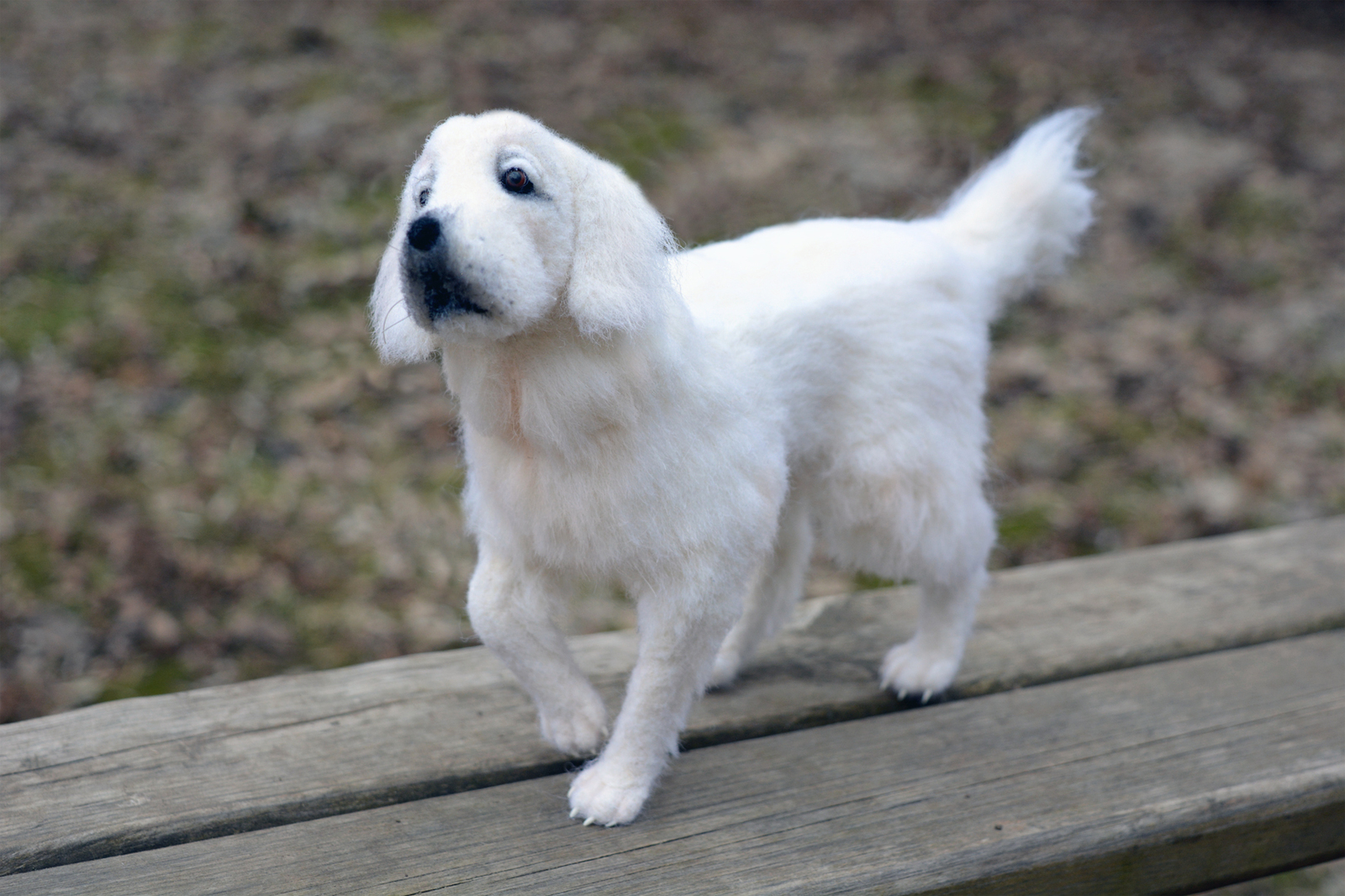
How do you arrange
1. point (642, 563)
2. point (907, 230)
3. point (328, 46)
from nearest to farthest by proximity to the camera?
point (642, 563)
point (907, 230)
point (328, 46)

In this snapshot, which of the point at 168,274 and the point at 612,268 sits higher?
the point at 612,268

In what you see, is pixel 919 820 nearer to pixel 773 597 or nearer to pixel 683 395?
pixel 773 597

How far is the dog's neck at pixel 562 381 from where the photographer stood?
1584mm

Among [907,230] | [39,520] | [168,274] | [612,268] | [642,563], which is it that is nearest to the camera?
[612,268]

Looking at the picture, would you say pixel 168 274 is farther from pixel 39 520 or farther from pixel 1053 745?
pixel 1053 745

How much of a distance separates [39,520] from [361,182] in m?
2.21

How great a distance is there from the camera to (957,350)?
2043mm

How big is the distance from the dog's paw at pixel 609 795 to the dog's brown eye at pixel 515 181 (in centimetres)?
95

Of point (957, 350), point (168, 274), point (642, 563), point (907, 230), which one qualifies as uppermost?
point (907, 230)

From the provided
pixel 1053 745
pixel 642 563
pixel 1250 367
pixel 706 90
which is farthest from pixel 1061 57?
pixel 642 563

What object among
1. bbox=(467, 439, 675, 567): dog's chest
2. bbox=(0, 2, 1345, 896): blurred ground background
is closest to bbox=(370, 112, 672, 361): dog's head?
bbox=(467, 439, 675, 567): dog's chest

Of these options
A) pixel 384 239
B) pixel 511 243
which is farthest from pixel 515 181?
pixel 384 239

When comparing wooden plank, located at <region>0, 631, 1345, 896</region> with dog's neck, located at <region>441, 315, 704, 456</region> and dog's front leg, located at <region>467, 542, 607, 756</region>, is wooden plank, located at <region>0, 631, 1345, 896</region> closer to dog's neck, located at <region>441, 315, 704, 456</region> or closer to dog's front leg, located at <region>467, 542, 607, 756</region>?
dog's front leg, located at <region>467, 542, 607, 756</region>

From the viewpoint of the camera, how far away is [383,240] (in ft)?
15.8
